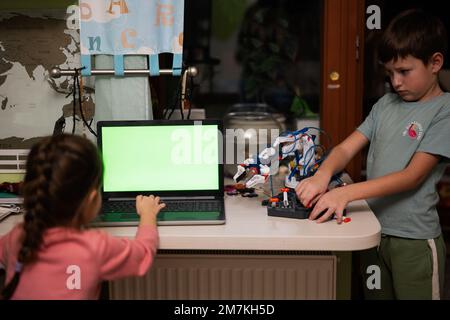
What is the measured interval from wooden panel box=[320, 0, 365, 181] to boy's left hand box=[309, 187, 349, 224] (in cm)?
69

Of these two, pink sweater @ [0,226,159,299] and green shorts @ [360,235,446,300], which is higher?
pink sweater @ [0,226,159,299]

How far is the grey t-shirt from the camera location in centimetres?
157

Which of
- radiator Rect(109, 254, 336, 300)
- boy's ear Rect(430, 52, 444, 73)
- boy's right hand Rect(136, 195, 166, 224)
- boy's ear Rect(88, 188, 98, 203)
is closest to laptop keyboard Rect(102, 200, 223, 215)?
boy's right hand Rect(136, 195, 166, 224)

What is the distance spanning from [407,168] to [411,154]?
0.23ft

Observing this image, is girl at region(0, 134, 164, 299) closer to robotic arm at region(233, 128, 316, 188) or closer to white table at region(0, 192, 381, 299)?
white table at region(0, 192, 381, 299)

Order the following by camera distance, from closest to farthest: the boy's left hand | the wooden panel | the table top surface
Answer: the table top surface < the boy's left hand < the wooden panel

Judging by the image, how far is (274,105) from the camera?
3.84m

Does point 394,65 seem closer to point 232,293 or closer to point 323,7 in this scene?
point 323,7

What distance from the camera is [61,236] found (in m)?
1.20

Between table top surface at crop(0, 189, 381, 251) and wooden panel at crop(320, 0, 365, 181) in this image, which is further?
wooden panel at crop(320, 0, 365, 181)

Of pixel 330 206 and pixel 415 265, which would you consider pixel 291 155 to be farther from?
pixel 415 265

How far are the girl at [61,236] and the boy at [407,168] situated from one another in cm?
58

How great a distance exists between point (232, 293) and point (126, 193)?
1.44ft

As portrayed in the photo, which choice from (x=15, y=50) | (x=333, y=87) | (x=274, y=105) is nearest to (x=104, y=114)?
(x=15, y=50)
